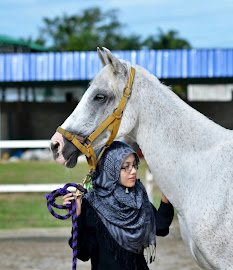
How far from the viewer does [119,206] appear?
3.36 meters

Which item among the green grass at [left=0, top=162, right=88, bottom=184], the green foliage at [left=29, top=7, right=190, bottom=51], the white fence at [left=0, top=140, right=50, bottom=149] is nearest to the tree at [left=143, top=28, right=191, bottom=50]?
the green foliage at [left=29, top=7, right=190, bottom=51]

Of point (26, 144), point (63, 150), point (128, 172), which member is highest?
point (63, 150)

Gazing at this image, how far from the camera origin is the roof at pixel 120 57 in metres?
16.2

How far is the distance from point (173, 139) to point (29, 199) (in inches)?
390

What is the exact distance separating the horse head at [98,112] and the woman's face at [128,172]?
0.58 feet

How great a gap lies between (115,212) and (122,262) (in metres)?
0.34

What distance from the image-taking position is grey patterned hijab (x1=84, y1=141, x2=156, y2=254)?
3344 mm

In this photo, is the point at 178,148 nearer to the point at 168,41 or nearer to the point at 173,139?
the point at 173,139

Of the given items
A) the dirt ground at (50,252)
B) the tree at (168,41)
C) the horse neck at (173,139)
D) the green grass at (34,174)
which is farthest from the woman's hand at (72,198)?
the tree at (168,41)

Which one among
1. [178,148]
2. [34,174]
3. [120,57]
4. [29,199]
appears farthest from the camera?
[34,174]

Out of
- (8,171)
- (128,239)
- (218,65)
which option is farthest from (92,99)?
(8,171)

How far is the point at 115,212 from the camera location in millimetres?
3371

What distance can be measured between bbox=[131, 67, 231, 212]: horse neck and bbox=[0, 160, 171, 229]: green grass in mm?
1279

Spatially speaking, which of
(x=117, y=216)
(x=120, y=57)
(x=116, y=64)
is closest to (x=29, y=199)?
(x=120, y=57)
